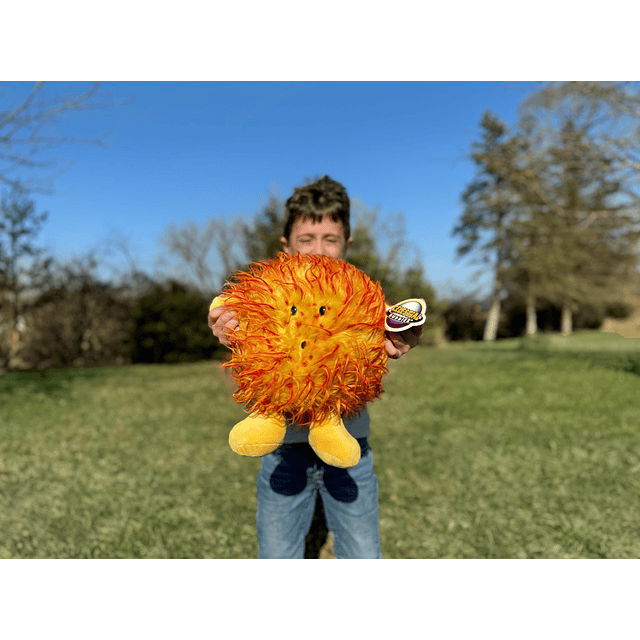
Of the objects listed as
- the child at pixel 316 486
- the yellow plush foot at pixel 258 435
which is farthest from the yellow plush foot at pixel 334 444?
the child at pixel 316 486

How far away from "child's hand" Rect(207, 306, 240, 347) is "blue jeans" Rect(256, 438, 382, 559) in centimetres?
70

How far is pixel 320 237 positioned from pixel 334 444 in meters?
0.95

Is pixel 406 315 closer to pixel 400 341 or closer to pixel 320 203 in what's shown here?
pixel 400 341

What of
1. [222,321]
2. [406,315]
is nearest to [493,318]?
[406,315]

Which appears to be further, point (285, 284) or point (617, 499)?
point (617, 499)

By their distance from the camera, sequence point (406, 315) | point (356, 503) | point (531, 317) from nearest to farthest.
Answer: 1. point (406, 315)
2. point (356, 503)
3. point (531, 317)

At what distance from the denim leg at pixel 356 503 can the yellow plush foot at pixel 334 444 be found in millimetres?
624

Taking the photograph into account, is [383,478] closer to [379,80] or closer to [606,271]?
[379,80]

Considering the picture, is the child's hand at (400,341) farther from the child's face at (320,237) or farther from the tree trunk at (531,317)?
the tree trunk at (531,317)

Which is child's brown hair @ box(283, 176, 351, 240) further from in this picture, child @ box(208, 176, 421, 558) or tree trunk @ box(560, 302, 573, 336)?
tree trunk @ box(560, 302, 573, 336)

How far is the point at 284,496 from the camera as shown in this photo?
1.96 meters

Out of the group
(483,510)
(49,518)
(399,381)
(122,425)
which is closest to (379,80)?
(483,510)

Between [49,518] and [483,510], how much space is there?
325cm

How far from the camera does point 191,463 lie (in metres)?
4.55
